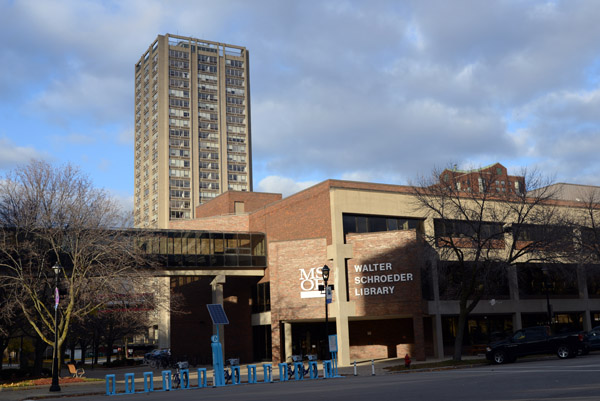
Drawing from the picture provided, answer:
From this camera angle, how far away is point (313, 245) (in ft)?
138

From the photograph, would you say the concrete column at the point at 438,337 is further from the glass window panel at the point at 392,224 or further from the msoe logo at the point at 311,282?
the msoe logo at the point at 311,282

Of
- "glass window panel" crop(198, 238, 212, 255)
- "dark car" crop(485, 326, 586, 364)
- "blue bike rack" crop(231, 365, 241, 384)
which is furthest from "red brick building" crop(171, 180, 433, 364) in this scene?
"blue bike rack" crop(231, 365, 241, 384)

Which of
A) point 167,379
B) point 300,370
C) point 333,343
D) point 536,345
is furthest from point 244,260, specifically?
point 536,345

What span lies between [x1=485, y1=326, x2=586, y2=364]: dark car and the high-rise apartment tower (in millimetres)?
106013

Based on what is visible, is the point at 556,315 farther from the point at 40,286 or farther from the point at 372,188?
the point at 40,286

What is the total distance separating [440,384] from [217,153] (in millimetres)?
121318

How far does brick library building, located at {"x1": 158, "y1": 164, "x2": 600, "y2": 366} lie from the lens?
40.0 metres

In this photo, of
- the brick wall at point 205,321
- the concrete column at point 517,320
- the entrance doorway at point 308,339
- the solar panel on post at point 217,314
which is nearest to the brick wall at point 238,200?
the brick wall at point 205,321

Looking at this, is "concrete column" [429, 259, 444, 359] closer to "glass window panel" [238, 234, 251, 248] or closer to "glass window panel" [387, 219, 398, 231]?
"glass window panel" [387, 219, 398, 231]

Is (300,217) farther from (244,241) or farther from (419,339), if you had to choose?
(419,339)

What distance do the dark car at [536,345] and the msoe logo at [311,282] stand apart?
1346 cm

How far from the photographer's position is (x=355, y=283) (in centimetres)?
4072

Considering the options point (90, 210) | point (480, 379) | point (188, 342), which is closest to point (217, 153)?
point (188, 342)

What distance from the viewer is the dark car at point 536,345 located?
3008 centimetres
